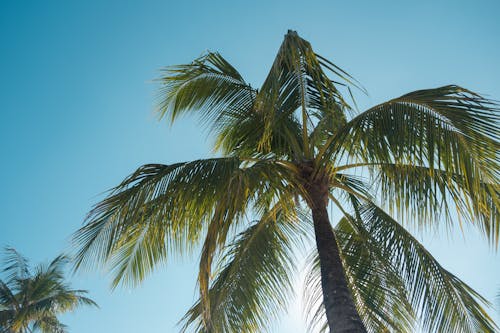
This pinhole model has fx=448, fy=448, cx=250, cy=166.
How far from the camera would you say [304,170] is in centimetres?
594

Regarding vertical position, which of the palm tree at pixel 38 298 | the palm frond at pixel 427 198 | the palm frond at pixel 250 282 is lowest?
the palm tree at pixel 38 298

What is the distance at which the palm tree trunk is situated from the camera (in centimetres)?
483

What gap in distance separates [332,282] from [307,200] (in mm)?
1145

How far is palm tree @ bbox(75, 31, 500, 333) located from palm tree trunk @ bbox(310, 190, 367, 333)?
1cm

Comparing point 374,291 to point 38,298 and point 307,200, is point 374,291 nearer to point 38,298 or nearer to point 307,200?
point 307,200

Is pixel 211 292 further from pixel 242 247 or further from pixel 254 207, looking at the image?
pixel 254 207

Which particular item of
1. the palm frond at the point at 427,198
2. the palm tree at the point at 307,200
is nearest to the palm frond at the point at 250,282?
the palm tree at the point at 307,200

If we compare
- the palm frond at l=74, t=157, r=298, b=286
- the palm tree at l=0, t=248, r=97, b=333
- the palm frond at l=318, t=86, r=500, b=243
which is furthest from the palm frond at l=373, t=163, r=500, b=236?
the palm tree at l=0, t=248, r=97, b=333

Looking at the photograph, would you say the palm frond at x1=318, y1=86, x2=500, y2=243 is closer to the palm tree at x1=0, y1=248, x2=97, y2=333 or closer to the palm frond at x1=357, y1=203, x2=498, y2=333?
the palm frond at x1=357, y1=203, x2=498, y2=333

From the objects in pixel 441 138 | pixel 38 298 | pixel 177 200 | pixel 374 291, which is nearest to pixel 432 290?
pixel 374 291

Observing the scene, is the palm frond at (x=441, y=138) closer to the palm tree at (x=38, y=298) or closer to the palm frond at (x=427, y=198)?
the palm frond at (x=427, y=198)

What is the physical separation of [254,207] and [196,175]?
1601 mm

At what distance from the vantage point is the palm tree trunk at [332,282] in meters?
4.83

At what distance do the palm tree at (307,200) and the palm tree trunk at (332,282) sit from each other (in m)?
0.01
